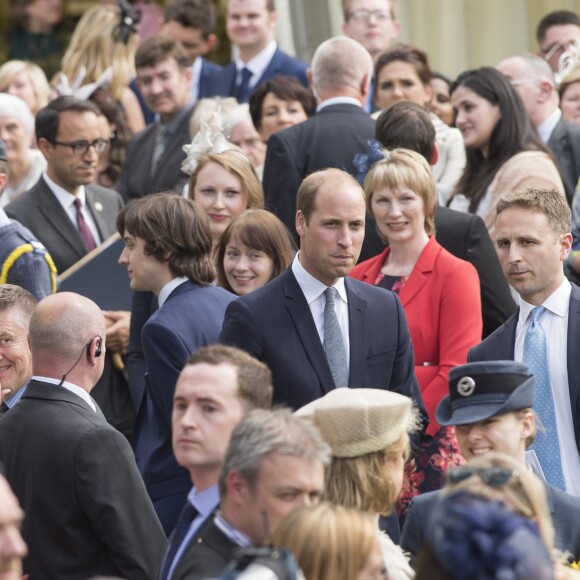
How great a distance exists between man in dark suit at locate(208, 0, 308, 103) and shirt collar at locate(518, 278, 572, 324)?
4600mm

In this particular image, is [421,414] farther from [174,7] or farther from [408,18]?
[408,18]

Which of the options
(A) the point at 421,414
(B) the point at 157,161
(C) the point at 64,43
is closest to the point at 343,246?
(A) the point at 421,414

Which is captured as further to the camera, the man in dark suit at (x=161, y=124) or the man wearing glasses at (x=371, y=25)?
the man wearing glasses at (x=371, y=25)

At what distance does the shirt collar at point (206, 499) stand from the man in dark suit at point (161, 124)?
4886 mm

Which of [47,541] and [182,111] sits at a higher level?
[182,111]

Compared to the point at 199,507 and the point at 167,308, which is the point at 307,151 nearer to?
the point at 167,308

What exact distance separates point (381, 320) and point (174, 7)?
20.4 ft

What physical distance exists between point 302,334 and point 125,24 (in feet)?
19.4

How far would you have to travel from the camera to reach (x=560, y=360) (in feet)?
19.1

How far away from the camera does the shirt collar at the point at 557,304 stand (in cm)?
593

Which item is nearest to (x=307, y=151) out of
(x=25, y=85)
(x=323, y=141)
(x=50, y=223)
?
(x=323, y=141)

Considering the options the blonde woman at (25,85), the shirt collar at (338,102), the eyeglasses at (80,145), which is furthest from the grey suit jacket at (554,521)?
the blonde woman at (25,85)

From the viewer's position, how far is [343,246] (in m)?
5.70

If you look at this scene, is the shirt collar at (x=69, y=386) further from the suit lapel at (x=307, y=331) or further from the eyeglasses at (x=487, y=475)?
the eyeglasses at (x=487, y=475)
